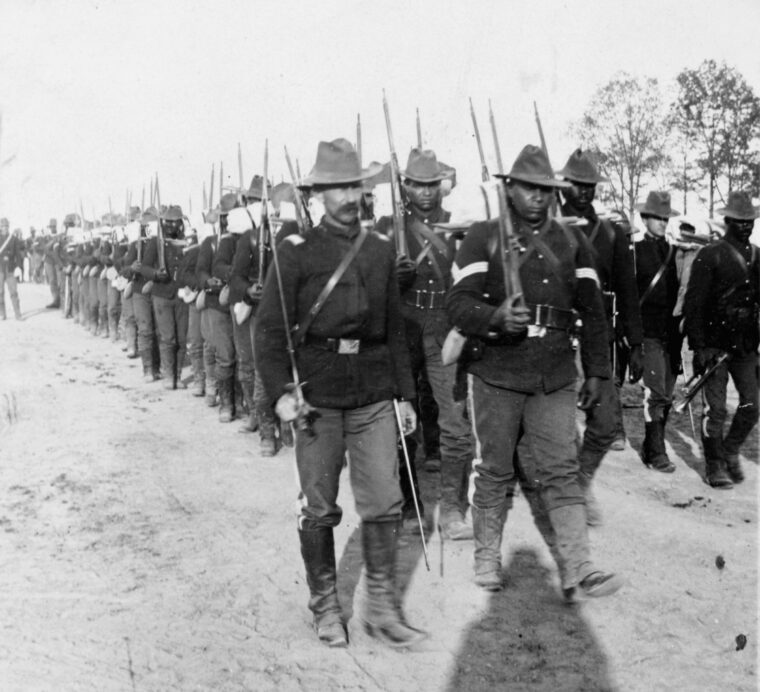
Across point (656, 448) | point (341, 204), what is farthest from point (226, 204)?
point (341, 204)

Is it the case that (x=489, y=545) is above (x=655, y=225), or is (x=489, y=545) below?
below

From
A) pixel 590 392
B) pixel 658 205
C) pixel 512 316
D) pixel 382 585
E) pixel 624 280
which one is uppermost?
pixel 658 205

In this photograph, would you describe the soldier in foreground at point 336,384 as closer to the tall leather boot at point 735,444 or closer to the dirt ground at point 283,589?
the dirt ground at point 283,589

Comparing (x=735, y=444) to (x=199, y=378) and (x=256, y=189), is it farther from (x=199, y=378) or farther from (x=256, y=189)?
(x=199, y=378)

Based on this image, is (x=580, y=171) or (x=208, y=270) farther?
(x=208, y=270)

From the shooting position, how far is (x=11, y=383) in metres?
13.5

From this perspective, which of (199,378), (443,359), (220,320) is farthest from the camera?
(199,378)

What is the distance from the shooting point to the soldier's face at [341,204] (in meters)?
4.98

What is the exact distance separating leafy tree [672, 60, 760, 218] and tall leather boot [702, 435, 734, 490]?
27611mm

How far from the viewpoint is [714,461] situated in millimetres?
8570

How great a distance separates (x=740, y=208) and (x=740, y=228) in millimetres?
168

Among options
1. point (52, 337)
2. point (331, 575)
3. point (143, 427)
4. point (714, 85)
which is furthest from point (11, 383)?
point (714, 85)

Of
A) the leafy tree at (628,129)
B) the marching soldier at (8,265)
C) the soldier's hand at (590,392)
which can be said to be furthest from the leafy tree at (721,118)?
the soldier's hand at (590,392)

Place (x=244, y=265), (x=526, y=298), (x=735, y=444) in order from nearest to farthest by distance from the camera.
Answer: (x=526, y=298), (x=735, y=444), (x=244, y=265)
